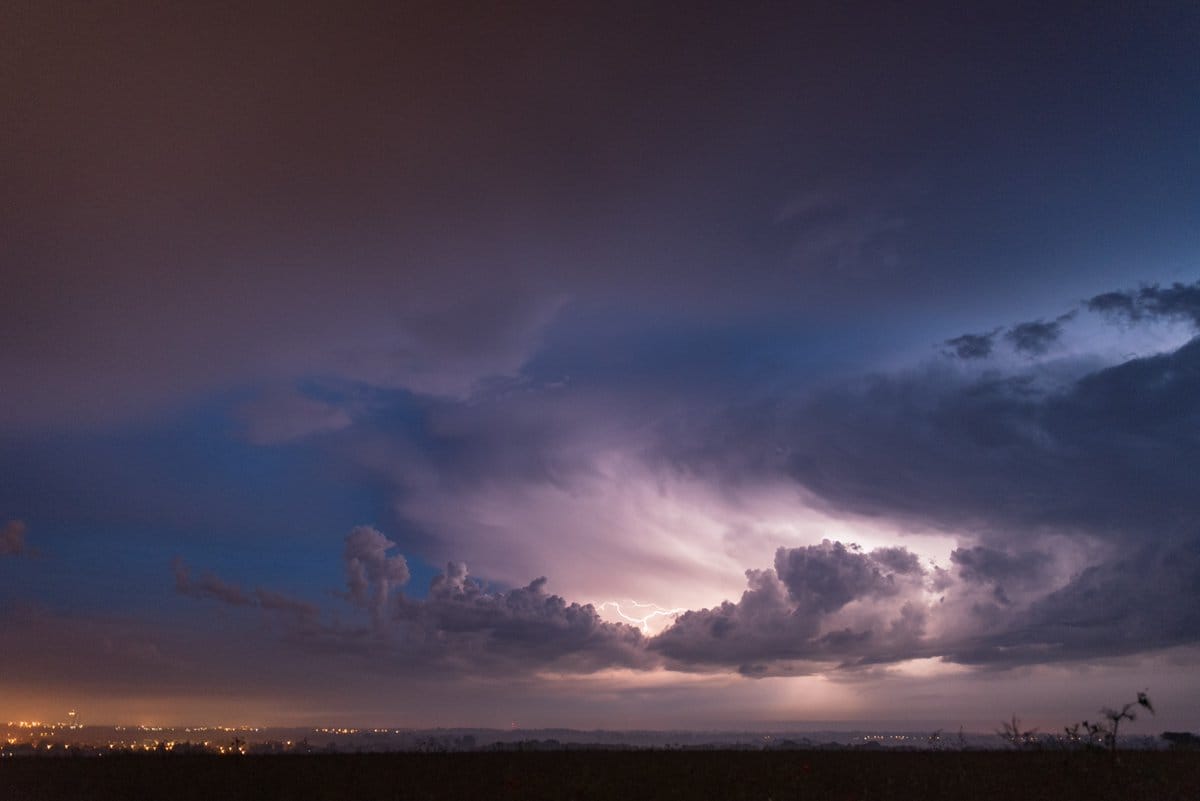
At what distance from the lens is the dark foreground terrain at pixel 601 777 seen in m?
40.5

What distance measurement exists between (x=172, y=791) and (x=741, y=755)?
32.8m

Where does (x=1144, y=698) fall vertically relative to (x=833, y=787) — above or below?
above

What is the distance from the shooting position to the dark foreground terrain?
4047 centimetres

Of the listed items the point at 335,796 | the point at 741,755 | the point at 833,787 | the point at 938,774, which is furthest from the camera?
the point at 741,755

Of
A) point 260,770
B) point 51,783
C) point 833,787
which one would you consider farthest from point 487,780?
point 51,783

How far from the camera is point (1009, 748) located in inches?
2164

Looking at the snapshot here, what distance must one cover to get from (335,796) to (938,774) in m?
31.2

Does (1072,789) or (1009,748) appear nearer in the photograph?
(1072,789)

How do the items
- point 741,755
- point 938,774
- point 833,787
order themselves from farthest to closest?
point 741,755
point 938,774
point 833,787

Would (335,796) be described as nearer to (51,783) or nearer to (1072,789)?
(51,783)

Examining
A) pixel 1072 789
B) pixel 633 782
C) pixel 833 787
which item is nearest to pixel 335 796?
pixel 633 782

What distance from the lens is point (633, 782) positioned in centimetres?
4228

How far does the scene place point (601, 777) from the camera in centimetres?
4309

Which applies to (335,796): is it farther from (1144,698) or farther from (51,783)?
(1144,698)
